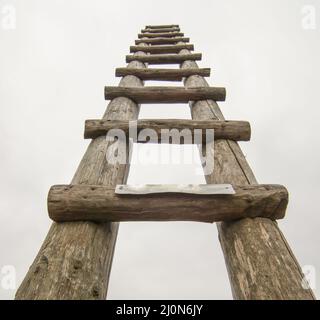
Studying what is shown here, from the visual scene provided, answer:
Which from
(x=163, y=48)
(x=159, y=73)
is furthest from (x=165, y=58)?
(x=159, y=73)

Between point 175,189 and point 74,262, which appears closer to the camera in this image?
point 74,262

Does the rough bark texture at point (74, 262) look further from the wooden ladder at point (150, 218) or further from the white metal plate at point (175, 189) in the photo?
the white metal plate at point (175, 189)

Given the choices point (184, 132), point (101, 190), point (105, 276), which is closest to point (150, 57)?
point (184, 132)

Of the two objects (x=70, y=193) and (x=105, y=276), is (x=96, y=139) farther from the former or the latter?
(x=105, y=276)

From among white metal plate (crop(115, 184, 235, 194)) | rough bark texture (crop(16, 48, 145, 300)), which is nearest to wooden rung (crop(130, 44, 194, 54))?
rough bark texture (crop(16, 48, 145, 300))

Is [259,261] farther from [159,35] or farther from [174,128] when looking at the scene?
[159,35]

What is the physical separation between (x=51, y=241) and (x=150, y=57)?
10.4 feet

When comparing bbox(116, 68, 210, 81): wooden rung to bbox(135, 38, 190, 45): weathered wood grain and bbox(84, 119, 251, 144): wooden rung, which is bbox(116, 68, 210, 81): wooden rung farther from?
bbox(135, 38, 190, 45): weathered wood grain

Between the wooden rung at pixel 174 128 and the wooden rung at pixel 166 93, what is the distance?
0.66m

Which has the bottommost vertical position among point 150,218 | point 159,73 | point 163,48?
point 150,218

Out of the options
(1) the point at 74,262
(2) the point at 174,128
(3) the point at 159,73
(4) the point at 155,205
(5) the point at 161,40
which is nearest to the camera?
(1) the point at 74,262

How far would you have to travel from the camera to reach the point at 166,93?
8.87 feet

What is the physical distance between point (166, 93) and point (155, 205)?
5.07ft

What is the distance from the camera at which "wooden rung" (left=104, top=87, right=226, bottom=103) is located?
104 inches
